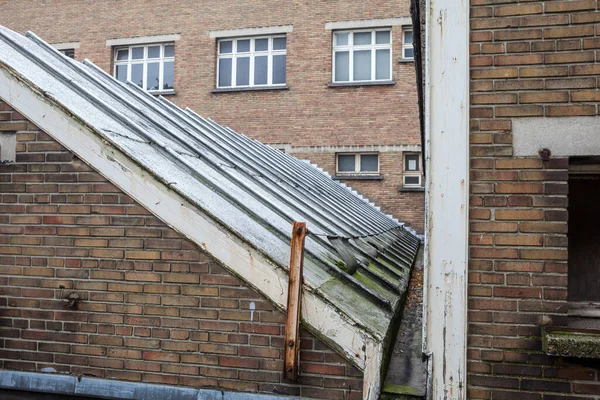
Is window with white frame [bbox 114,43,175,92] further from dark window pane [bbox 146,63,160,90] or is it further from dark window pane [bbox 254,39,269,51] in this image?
dark window pane [bbox 254,39,269,51]

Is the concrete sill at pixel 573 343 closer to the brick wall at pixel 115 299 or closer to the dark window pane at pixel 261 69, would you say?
the brick wall at pixel 115 299

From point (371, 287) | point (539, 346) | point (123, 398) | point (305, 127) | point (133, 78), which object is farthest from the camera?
point (133, 78)

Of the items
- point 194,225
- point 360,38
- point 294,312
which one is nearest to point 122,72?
point 360,38

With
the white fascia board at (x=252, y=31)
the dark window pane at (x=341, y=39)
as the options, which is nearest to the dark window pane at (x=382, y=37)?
the dark window pane at (x=341, y=39)

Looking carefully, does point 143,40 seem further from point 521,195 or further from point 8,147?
point 521,195

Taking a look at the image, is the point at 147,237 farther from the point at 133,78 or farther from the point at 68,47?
the point at 68,47

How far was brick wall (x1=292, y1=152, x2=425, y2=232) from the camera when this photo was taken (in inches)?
613

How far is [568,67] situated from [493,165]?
0.68 meters

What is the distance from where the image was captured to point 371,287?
415 cm

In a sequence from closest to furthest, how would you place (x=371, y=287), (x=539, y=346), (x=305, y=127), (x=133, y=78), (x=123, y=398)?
(x=539, y=346) < (x=123, y=398) < (x=371, y=287) < (x=305, y=127) < (x=133, y=78)

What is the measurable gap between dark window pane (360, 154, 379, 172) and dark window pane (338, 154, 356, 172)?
268 millimetres

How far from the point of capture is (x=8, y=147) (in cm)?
390

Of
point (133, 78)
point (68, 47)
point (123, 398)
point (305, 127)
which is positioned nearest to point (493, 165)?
point (123, 398)

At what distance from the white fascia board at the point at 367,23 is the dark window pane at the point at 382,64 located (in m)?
0.77
